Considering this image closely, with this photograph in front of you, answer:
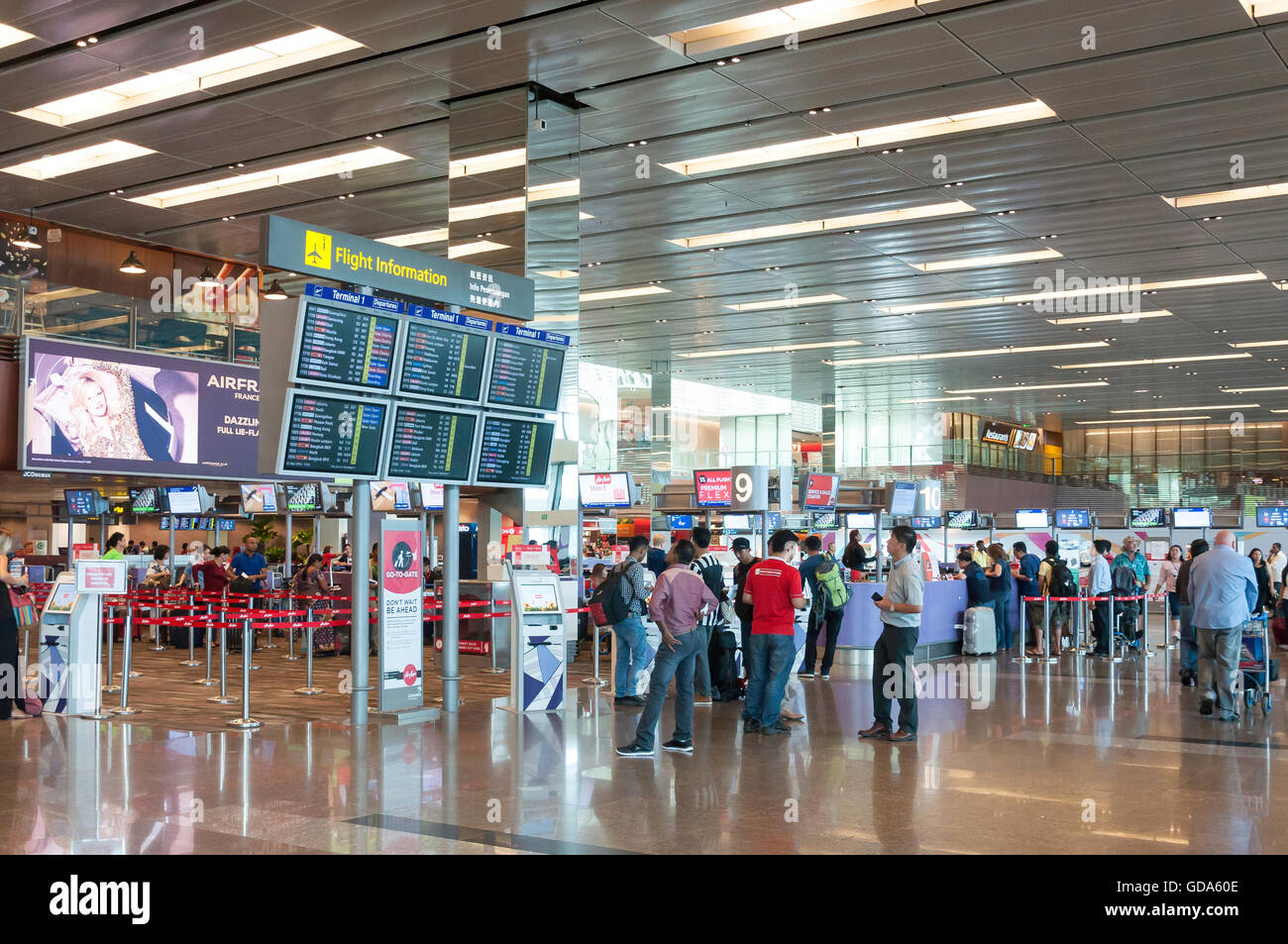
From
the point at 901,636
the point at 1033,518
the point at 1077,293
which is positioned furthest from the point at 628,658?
the point at 1033,518

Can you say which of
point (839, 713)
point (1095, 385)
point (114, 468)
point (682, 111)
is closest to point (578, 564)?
point (839, 713)

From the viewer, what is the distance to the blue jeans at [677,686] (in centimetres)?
827

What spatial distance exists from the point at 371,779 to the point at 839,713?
15.0 feet

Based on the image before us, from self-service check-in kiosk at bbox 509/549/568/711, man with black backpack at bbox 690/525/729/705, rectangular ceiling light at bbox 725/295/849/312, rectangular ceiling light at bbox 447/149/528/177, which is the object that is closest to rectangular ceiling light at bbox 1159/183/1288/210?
rectangular ceiling light at bbox 725/295/849/312

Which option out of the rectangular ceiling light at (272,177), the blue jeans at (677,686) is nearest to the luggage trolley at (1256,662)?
the blue jeans at (677,686)

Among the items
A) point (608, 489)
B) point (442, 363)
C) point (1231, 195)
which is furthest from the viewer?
point (608, 489)

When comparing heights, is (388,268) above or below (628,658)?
above

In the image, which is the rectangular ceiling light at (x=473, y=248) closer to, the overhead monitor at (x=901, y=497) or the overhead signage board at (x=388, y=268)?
the overhead signage board at (x=388, y=268)

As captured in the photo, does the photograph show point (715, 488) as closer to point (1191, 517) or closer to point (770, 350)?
point (770, 350)

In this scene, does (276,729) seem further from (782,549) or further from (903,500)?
(903,500)

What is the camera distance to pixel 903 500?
18344 millimetres

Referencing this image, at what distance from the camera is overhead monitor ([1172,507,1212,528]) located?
2427 cm

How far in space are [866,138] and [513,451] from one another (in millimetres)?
5197

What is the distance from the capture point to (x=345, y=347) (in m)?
9.05
